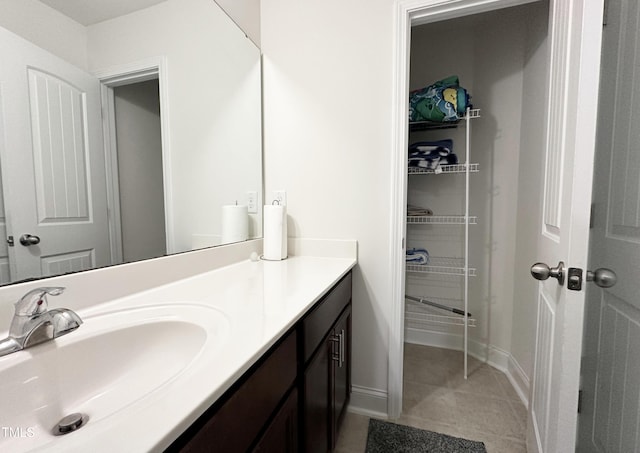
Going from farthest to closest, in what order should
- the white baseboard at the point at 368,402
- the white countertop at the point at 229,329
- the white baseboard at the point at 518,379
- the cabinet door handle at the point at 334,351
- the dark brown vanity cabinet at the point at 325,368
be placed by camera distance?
the white baseboard at the point at 518,379 → the white baseboard at the point at 368,402 → the cabinet door handle at the point at 334,351 → the dark brown vanity cabinet at the point at 325,368 → the white countertop at the point at 229,329

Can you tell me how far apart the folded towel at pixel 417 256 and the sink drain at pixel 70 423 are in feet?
6.30

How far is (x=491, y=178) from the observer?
77.0 inches

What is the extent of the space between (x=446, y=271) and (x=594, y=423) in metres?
1.23

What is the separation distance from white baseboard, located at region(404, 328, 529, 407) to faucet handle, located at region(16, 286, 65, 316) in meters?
2.15

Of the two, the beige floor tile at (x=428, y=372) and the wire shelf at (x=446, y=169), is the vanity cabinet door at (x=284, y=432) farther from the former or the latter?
the wire shelf at (x=446, y=169)

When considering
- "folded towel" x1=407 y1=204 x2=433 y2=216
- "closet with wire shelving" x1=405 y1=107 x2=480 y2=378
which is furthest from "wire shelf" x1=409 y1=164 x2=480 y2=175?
"folded towel" x1=407 y1=204 x2=433 y2=216

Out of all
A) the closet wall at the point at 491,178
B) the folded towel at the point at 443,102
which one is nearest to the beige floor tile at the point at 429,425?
the closet wall at the point at 491,178

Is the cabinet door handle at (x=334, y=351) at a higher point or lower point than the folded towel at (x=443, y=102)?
lower

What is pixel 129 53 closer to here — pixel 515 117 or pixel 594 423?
pixel 594 423

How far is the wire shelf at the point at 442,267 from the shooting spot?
6.77 feet

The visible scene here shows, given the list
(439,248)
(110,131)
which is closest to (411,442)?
(439,248)

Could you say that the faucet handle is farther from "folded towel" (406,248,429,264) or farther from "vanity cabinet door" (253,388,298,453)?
"folded towel" (406,248,429,264)

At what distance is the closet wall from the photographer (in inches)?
66.6

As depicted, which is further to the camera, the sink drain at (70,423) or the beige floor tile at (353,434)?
the beige floor tile at (353,434)
